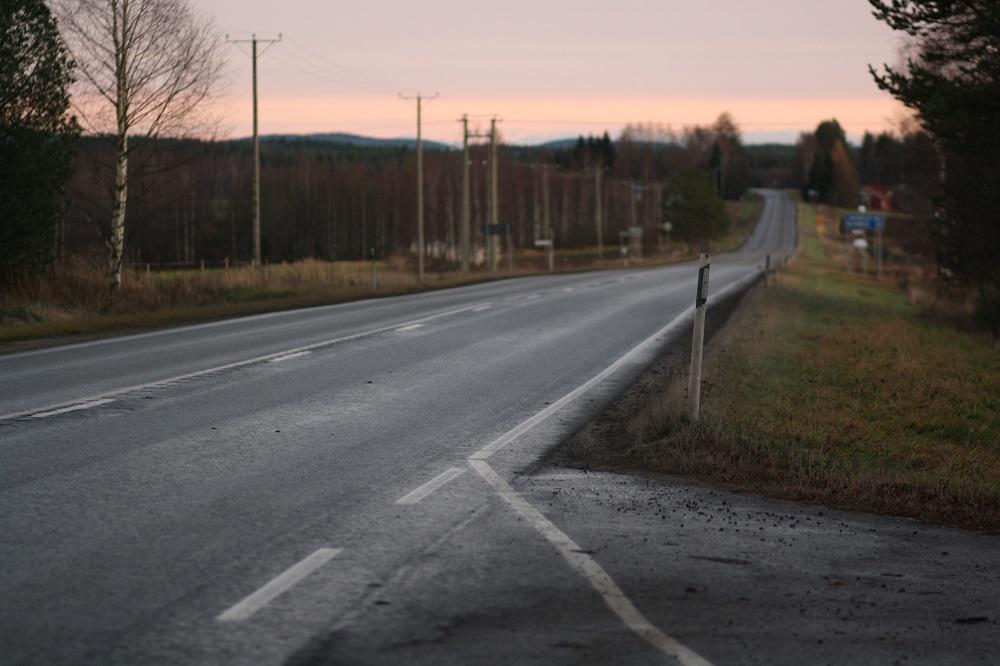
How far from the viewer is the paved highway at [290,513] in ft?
16.8

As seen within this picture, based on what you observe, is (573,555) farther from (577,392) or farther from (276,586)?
(577,392)

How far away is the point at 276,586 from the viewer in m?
5.79

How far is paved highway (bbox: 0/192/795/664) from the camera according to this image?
5125 mm

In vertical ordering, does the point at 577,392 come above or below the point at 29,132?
below

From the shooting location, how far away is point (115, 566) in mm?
6125

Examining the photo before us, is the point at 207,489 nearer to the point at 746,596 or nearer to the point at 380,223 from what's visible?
the point at 746,596

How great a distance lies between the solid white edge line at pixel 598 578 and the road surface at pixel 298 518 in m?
0.02

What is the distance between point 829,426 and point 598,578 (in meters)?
6.98

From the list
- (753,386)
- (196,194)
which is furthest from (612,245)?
(753,386)

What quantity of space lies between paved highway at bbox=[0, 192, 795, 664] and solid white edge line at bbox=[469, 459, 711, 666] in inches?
0.6

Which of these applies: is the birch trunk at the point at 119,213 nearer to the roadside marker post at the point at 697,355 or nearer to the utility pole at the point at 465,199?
the roadside marker post at the point at 697,355

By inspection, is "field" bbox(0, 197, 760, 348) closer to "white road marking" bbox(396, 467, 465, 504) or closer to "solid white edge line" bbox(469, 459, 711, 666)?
"white road marking" bbox(396, 467, 465, 504)

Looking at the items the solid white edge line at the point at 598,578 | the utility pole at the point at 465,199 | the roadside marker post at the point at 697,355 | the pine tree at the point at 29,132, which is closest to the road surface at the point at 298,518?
the solid white edge line at the point at 598,578

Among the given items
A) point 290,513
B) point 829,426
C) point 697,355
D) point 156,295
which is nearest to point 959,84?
point 829,426
